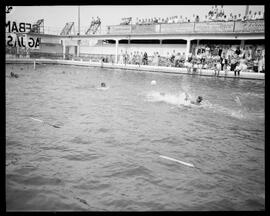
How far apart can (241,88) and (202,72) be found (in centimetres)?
844

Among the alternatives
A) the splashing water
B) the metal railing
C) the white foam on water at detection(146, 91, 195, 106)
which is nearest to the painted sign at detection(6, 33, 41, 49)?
the splashing water

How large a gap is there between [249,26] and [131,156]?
1097 inches

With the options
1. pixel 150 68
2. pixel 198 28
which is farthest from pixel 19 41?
pixel 198 28

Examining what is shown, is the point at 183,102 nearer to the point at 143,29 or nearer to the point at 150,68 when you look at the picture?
the point at 150,68

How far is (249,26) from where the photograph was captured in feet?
95.7

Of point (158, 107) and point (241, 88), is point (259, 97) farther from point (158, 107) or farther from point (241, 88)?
point (158, 107)

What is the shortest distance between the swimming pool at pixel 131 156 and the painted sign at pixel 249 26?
1890 cm

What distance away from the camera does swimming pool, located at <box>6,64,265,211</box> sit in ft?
16.1

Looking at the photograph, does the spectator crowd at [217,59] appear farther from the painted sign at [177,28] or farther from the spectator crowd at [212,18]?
the spectator crowd at [212,18]

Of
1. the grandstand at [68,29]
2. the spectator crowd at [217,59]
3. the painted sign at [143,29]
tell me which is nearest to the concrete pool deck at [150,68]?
the spectator crowd at [217,59]

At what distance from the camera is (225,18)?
3131cm

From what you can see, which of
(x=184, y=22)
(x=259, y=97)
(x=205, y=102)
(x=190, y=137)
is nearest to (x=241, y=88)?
(x=259, y=97)

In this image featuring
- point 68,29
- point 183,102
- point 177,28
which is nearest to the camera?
point 183,102

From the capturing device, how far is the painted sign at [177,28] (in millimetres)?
33438
